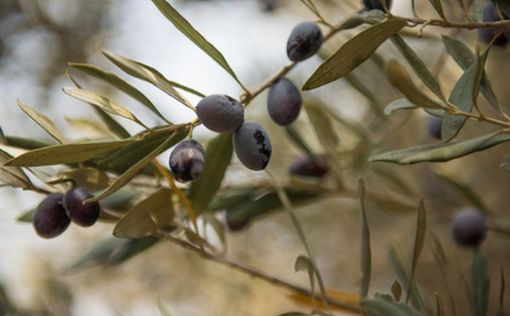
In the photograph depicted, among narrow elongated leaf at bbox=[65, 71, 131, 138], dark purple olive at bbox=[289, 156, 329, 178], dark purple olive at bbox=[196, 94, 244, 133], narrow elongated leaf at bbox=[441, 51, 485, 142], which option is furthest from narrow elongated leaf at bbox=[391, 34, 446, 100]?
dark purple olive at bbox=[289, 156, 329, 178]

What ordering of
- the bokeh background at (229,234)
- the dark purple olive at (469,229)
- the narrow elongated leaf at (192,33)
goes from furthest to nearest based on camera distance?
the bokeh background at (229,234) < the dark purple olive at (469,229) < the narrow elongated leaf at (192,33)

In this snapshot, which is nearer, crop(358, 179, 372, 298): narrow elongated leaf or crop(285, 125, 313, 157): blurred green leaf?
crop(358, 179, 372, 298): narrow elongated leaf

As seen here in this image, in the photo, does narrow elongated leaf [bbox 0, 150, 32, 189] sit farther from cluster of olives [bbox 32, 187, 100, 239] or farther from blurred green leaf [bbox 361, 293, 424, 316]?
blurred green leaf [bbox 361, 293, 424, 316]

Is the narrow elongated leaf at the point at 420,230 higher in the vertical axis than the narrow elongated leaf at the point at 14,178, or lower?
lower

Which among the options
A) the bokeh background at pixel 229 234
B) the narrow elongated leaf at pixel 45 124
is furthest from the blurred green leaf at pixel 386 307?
the bokeh background at pixel 229 234

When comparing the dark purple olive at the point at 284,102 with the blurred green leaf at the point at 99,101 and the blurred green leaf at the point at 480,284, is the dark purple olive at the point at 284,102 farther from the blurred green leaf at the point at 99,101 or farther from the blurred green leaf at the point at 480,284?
the blurred green leaf at the point at 480,284
